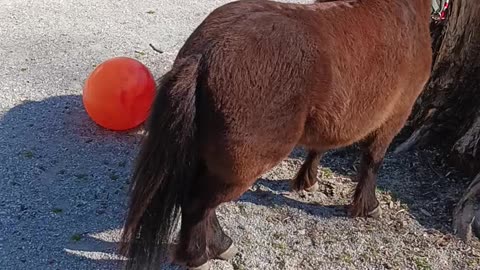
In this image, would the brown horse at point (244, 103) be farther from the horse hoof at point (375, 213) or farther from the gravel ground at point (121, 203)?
the horse hoof at point (375, 213)

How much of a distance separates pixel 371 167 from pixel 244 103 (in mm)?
1316

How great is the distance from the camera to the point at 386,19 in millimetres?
3166

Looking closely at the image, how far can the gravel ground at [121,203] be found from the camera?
3402 mm

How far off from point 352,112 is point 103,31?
330cm

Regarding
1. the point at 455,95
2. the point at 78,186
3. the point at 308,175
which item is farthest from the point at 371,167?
the point at 78,186

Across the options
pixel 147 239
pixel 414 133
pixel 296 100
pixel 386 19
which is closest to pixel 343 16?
pixel 386 19

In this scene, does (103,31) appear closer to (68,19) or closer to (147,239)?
(68,19)

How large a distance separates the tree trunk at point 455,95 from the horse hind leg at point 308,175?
0.75 m

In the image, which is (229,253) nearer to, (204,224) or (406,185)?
(204,224)

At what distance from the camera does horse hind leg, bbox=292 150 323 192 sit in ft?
12.6

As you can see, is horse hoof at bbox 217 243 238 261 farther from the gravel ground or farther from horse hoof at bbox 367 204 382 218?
horse hoof at bbox 367 204 382 218

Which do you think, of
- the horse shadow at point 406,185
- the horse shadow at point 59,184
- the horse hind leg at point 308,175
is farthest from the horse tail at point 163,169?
the horse hind leg at point 308,175

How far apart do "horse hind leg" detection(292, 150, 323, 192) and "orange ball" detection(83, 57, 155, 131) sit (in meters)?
0.98

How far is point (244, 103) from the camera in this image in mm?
2637
